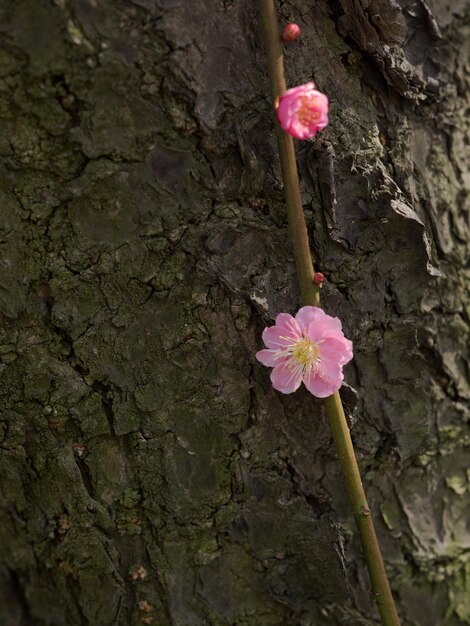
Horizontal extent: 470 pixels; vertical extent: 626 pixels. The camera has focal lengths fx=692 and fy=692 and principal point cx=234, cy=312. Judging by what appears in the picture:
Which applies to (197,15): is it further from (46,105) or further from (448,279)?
(448,279)

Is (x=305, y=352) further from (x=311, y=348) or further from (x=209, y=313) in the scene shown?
(x=209, y=313)

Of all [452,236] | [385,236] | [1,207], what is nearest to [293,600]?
[385,236]

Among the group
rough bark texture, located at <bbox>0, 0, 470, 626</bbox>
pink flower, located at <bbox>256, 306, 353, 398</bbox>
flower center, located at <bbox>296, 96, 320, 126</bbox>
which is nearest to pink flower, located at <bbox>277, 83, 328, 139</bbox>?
flower center, located at <bbox>296, 96, 320, 126</bbox>

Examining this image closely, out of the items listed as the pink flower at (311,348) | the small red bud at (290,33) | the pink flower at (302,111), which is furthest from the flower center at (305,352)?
the small red bud at (290,33)

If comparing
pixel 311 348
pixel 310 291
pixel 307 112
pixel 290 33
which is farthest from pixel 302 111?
pixel 311 348

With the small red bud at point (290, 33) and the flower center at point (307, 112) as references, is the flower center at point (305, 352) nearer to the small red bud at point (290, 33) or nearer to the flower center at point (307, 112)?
the flower center at point (307, 112)
